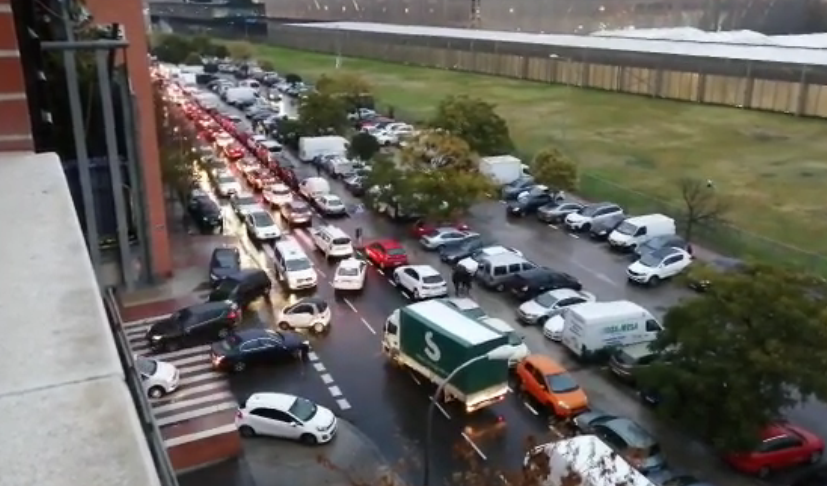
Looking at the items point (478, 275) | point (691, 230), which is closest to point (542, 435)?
point (478, 275)

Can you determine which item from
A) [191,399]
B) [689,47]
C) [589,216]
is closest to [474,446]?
[191,399]

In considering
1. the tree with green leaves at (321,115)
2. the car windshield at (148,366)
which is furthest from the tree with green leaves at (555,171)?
the car windshield at (148,366)

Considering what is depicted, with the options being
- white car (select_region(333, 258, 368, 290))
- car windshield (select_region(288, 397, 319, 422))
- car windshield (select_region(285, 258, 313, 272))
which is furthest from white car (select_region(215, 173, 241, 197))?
car windshield (select_region(288, 397, 319, 422))

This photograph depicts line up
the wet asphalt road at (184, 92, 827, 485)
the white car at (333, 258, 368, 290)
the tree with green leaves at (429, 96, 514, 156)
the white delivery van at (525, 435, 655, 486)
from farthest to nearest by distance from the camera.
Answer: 1. the tree with green leaves at (429, 96, 514, 156)
2. the white car at (333, 258, 368, 290)
3. the wet asphalt road at (184, 92, 827, 485)
4. the white delivery van at (525, 435, 655, 486)

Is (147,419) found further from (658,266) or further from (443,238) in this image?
(443,238)

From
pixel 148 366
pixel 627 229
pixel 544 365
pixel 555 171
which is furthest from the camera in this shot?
pixel 555 171

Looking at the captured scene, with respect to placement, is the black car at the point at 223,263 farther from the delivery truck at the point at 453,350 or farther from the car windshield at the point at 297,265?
the delivery truck at the point at 453,350

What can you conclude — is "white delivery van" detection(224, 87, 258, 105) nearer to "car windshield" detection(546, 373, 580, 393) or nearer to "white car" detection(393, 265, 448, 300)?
"white car" detection(393, 265, 448, 300)
